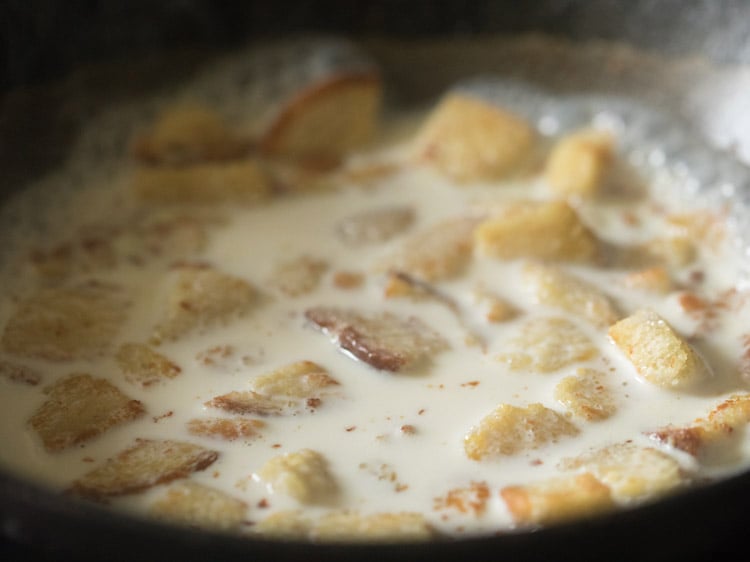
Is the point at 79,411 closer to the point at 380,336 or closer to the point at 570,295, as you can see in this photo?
the point at 380,336

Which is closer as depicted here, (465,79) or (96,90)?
(96,90)

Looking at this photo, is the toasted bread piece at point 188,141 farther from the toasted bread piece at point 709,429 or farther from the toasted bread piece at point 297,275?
the toasted bread piece at point 709,429

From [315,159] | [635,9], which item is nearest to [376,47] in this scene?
[315,159]

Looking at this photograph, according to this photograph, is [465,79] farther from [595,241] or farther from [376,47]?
[595,241]

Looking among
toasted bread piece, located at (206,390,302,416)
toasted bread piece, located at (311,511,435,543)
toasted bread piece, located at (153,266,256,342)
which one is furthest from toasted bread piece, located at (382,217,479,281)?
toasted bread piece, located at (311,511,435,543)

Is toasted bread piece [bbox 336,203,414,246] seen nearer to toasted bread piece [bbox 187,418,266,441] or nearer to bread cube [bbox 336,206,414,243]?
bread cube [bbox 336,206,414,243]

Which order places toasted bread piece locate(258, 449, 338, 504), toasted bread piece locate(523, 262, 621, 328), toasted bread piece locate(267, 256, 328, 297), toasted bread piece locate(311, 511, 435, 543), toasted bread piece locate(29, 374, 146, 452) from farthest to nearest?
toasted bread piece locate(267, 256, 328, 297) < toasted bread piece locate(523, 262, 621, 328) < toasted bread piece locate(29, 374, 146, 452) < toasted bread piece locate(258, 449, 338, 504) < toasted bread piece locate(311, 511, 435, 543)

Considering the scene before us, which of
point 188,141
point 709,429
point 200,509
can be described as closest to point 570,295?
point 709,429
